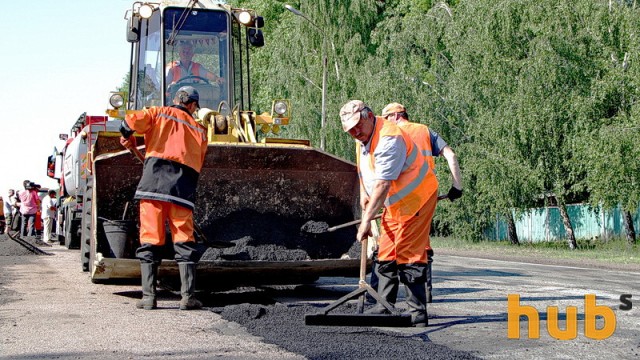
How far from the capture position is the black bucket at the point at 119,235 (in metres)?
8.64

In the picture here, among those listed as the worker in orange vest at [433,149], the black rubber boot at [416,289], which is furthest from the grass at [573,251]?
the black rubber boot at [416,289]

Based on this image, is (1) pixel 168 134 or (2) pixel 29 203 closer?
(1) pixel 168 134

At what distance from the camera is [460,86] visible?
1096 inches

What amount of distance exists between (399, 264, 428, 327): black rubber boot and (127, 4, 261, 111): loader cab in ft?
15.5

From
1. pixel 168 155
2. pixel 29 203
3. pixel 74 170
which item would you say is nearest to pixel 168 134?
pixel 168 155

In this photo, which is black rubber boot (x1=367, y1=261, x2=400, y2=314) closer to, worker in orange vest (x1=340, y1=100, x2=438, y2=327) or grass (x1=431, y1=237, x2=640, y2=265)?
worker in orange vest (x1=340, y1=100, x2=438, y2=327)

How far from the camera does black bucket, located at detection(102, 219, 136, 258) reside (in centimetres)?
864

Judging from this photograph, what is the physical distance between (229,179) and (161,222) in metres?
1.77

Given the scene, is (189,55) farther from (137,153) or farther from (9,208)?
(9,208)

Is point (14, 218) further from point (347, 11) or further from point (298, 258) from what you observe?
point (298, 258)

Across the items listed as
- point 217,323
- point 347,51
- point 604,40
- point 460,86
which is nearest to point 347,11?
point 347,51

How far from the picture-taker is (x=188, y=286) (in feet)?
25.8

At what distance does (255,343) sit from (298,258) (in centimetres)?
307

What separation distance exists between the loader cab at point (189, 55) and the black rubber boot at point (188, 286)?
3468 millimetres
